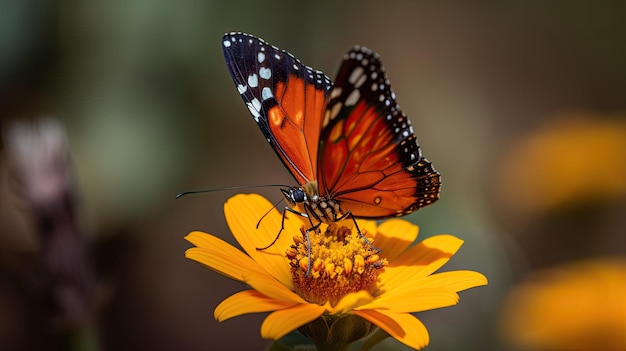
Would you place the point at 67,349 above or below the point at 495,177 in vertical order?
below

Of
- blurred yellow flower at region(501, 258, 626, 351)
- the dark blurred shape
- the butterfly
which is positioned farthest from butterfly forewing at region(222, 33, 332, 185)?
blurred yellow flower at region(501, 258, 626, 351)

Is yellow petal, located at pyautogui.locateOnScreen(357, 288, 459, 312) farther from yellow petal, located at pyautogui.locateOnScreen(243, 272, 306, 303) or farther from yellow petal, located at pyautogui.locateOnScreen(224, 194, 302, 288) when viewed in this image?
yellow petal, located at pyautogui.locateOnScreen(224, 194, 302, 288)

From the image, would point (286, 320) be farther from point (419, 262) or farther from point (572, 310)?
point (572, 310)

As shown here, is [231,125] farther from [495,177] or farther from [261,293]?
[261,293]

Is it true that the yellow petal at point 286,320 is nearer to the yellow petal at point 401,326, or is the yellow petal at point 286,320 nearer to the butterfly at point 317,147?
the yellow petal at point 401,326

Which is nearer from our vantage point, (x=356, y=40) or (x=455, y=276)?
(x=455, y=276)

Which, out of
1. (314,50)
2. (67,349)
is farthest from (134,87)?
(67,349)

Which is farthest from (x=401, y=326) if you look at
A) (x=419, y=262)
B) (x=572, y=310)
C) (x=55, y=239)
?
(x=572, y=310)
